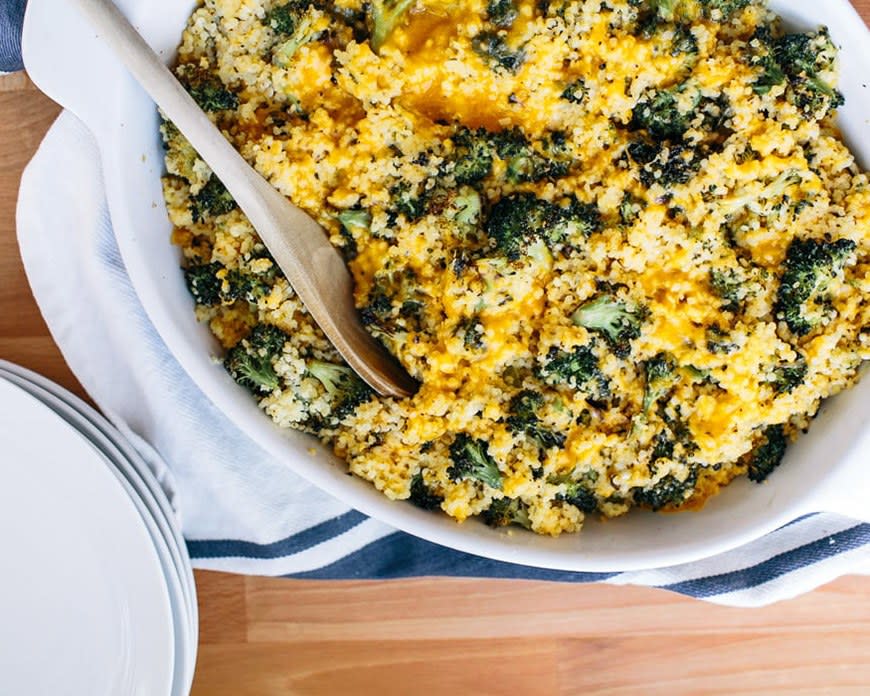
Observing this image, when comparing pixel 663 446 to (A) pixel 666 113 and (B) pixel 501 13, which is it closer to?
(A) pixel 666 113

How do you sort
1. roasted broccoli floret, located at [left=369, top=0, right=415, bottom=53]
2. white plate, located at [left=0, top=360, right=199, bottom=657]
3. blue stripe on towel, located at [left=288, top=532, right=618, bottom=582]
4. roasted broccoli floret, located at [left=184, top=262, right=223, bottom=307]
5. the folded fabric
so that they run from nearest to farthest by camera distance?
roasted broccoli floret, located at [left=369, top=0, right=415, bottom=53] → roasted broccoli floret, located at [left=184, top=262, right=223, bottom=307] → the folded fabric → white plate, located at [left=0, top=360, right=199, bottom=657] → blue stripe on towel, located at [left=288, top=532, right=618, bottom=582]

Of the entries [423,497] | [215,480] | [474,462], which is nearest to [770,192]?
[474,462]

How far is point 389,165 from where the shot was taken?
1.74 meters

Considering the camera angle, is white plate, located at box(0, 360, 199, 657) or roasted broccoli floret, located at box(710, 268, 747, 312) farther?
white plate, located at box(0, 360, 199, 657)

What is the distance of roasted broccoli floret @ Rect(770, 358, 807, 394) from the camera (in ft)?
5.66

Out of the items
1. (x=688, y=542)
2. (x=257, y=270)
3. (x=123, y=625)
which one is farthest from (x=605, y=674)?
(x=257, y=270)

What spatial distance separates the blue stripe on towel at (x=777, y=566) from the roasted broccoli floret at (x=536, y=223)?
0.97m

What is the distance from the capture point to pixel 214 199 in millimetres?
1842

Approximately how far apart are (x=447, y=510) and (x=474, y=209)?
1.94ft

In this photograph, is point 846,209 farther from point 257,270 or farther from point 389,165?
point 257,270

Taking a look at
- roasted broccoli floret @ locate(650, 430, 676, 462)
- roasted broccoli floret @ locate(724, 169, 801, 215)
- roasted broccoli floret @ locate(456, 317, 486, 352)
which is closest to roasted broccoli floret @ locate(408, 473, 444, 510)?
roasted broccoli floret @ locate(456, 317, 486, 352)

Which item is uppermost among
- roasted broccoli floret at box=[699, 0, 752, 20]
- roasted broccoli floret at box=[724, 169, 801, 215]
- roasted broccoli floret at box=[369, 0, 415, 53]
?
roasted broccoli floret at box=[699, 0, 752, 20]

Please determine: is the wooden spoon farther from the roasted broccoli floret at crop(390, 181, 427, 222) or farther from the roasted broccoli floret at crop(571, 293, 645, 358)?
the roasted broccoli floret at crop(571, 293, 645, 358)

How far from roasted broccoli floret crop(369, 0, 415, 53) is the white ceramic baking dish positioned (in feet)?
1.31
